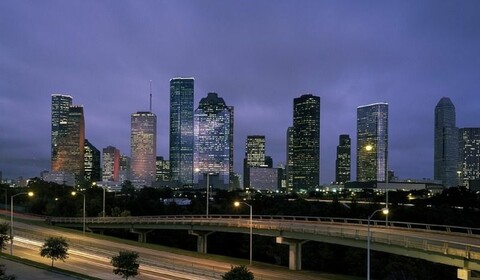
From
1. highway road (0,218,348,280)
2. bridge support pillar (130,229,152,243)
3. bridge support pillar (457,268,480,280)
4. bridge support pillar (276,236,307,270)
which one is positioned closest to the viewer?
bridge support pillar (457,268,480,280)

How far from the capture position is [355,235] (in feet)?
173

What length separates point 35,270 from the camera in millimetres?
53906

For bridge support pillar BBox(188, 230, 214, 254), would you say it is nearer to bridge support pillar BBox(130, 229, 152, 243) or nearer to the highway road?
the highway road

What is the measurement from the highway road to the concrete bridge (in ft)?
14.0

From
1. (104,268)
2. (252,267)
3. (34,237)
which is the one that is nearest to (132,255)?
(104,268)

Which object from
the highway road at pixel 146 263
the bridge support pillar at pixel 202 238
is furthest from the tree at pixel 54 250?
the bridge support pillar at pixel 202 238

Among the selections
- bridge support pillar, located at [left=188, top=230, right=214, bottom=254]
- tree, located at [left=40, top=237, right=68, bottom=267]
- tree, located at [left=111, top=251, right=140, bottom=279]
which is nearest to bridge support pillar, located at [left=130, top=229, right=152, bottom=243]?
bridge support pillar, located at [left=188, top=230, right=214, bottom=254]

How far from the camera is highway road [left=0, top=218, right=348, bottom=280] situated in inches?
2094

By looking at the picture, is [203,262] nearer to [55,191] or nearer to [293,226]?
[293,226]

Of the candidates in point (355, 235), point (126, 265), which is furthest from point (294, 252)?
point (126, 265)

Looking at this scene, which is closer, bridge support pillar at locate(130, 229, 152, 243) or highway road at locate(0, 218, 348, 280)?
highway road at locate(0, 218, 348, 280)

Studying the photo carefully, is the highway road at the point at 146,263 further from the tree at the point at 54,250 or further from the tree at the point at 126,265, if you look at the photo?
the tree at the point at 126,265

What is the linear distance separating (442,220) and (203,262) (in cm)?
4420

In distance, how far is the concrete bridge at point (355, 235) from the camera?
41.5m
